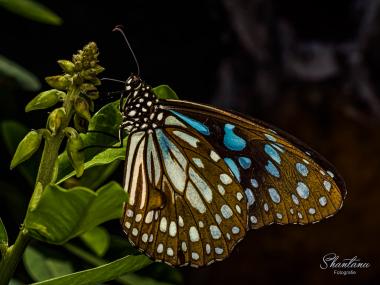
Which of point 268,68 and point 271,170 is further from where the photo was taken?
point 268,68

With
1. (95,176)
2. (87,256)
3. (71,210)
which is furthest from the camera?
(87,256)

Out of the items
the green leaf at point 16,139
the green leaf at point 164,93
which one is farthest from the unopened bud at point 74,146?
the green leaf at point 16,139

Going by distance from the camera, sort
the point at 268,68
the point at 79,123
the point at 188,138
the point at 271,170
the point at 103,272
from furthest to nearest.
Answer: the point at 268,68 → the point at 188,138 → the point at 271,170 → the point at 79,123 → the point at 103,272

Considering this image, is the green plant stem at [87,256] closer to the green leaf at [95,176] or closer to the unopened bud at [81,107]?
the green leaf at [95,176]

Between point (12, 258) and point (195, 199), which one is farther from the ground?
point (12, 258)

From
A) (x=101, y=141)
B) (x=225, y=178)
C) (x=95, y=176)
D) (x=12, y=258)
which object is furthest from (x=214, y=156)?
(x=12, y=258)

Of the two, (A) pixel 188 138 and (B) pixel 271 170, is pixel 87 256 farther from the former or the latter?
(B) pixel 271 170
